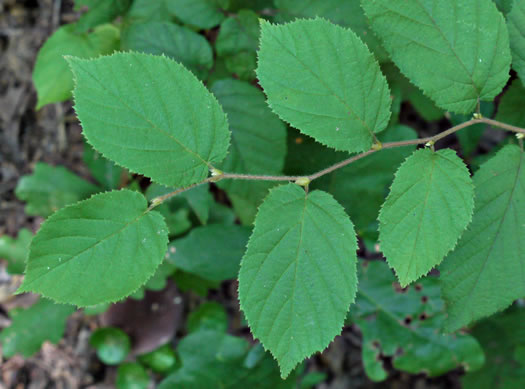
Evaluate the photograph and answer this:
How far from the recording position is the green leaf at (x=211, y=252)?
2.01m

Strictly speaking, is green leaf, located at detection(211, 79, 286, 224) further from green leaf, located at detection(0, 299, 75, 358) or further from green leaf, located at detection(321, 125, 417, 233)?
green leaf, located at detection(0, 299, 75, 358)

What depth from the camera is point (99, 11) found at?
174 cm

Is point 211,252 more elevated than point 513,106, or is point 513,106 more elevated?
point 513,106

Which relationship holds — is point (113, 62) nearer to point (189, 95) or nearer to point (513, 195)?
point (189, 95)

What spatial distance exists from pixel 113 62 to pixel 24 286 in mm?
567

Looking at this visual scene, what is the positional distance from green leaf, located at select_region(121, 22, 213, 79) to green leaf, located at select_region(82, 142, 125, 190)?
70 cm

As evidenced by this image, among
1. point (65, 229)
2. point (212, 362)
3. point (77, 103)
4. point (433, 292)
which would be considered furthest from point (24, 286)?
point (433, 292)

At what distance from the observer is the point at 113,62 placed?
44.1 inches

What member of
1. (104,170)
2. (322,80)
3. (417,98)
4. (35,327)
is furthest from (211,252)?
(417,98)

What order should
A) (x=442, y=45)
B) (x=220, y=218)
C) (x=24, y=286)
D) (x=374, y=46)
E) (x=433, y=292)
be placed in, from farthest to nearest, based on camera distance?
(x=220, y=218)
(x=433, y=292)
(x=374, y=46)
(x=442, y=45)
(x=24, y=286)

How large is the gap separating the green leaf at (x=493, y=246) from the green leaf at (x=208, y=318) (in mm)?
1320

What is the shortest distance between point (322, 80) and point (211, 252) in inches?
41.9

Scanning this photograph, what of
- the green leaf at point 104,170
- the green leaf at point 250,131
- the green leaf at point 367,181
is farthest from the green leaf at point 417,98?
the green leaf at point 104,170

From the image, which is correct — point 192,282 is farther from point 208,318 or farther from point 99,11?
point 99,11
